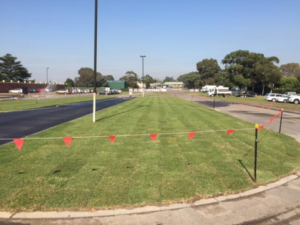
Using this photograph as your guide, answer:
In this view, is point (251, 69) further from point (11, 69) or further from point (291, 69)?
point (11, 69)

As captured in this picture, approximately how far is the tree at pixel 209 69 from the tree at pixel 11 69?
79.9 metres

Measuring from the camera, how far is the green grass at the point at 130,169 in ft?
15.5

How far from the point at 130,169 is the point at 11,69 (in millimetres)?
102146

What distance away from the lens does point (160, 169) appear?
20.7ft

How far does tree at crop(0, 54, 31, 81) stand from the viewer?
292ft

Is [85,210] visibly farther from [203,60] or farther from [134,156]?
[203,60]

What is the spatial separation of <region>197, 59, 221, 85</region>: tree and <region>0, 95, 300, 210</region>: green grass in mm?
109892

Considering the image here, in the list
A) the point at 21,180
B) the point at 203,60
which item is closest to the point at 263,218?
the point at 21,180

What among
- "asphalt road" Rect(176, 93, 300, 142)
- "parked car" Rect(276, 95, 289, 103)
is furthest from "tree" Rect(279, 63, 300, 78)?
"asphalt road" Rect(176, 93, 300, 142)

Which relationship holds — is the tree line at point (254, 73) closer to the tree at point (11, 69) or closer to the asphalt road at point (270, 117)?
the asphalt road at point (270, 117)

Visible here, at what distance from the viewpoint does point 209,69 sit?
Answer: 381 ft

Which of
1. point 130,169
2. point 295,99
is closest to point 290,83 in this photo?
point 295,99

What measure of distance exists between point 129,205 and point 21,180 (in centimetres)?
275

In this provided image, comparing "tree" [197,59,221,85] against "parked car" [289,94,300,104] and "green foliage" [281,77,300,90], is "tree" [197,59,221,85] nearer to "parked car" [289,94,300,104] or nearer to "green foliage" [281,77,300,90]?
"green foliage" [281,77,300,90]
